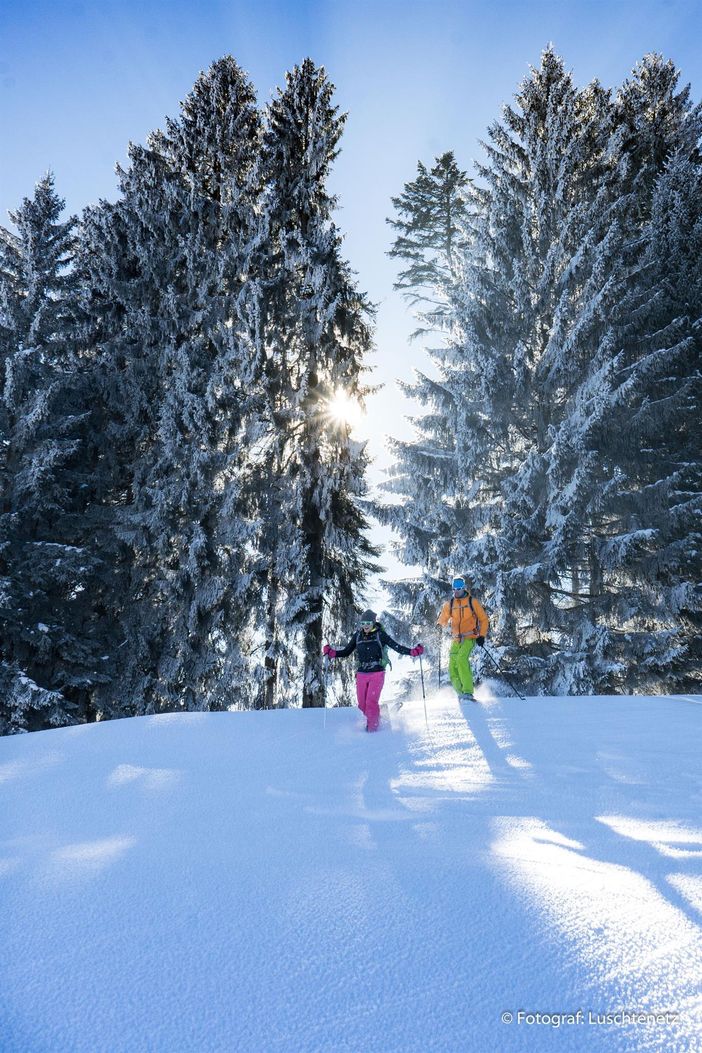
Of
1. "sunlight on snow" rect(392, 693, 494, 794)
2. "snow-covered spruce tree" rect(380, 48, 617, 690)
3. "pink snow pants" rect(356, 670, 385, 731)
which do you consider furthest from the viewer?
"snow-covered spruce tree" rect(380, 48, 617, 690)

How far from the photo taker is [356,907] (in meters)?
2.46

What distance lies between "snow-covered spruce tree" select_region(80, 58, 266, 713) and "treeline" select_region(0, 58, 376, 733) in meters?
0.06

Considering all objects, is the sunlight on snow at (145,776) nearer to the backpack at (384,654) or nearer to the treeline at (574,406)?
the backpack at (384,654)

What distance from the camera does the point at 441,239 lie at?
19.8 metres

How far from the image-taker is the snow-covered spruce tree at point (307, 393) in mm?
13180

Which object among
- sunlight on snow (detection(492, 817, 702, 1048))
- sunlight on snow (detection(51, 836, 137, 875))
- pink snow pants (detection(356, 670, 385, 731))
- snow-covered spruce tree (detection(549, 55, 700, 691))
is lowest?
sunlight on snow (detection(51, 836, 137, 875))

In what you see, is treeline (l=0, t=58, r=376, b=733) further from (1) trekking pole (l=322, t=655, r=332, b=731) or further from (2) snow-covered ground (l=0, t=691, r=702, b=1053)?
(2) snow-covered ground (l=0, t=691, r=702, b=1053)

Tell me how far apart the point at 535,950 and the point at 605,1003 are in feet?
0.98

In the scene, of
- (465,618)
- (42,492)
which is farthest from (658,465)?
(42,492)

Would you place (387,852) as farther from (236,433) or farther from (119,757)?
(236,433)

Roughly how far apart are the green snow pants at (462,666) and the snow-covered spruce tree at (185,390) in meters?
5.97

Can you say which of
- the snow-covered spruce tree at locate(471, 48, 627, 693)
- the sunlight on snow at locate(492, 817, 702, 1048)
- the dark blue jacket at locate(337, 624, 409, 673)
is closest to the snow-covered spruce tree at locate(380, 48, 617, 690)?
the snow-covered spruce tree at locate(471, 48, 627, 693)

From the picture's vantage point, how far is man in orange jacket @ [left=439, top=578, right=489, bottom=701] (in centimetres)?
865

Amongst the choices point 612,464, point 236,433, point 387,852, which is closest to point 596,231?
point 612,464
